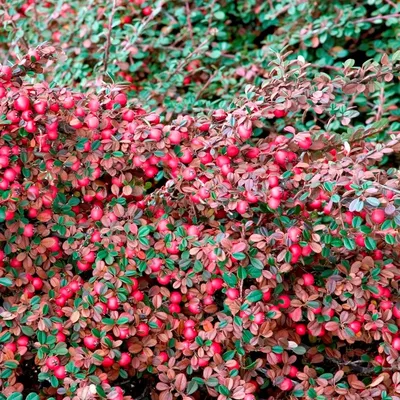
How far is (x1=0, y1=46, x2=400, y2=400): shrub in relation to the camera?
1626 millimetres

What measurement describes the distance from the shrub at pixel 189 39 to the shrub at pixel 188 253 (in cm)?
94

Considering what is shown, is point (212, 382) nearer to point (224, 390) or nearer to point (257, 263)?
point (224, 390)

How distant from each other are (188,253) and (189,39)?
162 centimetres

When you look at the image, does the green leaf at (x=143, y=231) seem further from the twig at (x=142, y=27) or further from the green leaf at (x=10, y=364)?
the twig at (x=142, y=27)

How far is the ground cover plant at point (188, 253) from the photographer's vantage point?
1.62 metres

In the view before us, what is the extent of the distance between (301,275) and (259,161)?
356 millimetres

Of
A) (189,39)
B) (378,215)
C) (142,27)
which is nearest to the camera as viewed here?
(378,215)

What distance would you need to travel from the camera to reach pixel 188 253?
1707 millimetres

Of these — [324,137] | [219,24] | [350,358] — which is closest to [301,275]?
[350,358]

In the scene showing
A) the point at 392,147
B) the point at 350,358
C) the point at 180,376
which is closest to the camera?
the point at 180,376

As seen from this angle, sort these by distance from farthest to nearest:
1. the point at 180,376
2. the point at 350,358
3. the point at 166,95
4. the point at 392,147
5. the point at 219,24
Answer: the point at 219,24, the point at 166,95, the point at 350,358, the point at 392,147, the point at 180,376

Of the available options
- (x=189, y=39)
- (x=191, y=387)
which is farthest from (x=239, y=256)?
(x=189, y=39)

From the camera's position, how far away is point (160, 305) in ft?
5.63

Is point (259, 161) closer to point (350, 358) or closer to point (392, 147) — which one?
point (392, 147)
